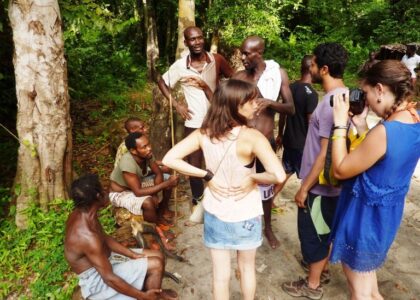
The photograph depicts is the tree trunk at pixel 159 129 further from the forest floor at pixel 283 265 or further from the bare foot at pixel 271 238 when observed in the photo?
the bare foot at pixel 271 238

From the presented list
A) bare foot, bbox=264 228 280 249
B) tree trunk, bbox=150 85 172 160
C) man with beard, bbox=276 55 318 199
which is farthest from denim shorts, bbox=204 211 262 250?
tree trunk, bbox=150 85 172 160

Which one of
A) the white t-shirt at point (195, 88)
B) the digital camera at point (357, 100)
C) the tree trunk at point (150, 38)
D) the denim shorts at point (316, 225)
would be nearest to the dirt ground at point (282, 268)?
the denim shorts at point (316, 225)

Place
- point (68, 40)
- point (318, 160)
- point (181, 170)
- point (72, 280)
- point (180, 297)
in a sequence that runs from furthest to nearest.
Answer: point (68, 40)
point (72, 280)
point (180, 297)
point (318, 160)
point (181, 170)

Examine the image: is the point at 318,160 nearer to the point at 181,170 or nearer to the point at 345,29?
the point at 181,170

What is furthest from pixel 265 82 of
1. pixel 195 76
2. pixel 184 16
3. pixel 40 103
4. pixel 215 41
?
pixel 215 41

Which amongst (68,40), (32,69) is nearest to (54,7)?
(32,69)

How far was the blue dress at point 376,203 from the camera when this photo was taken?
6.72 ft

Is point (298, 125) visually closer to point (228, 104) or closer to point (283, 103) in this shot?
point (283, 103)

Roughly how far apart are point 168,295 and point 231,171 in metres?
1.56

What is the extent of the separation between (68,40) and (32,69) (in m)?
9.02

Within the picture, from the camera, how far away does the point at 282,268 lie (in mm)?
3729

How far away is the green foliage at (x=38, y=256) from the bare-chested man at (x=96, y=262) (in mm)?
879

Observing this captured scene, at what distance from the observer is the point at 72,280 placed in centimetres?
363

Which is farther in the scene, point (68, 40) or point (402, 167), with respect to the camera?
point (68, 40)
